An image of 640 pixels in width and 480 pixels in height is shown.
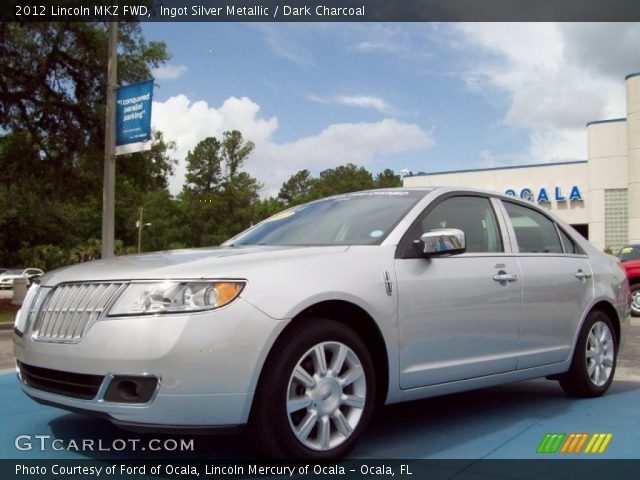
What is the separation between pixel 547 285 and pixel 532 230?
51cm

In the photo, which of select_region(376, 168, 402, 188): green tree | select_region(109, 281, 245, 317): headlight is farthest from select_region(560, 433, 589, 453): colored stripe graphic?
select_region(376, 168, 402, 188): green tree

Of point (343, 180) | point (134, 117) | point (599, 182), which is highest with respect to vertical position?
point (343, 180)

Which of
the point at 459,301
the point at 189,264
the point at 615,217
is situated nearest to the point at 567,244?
the point at 459,301

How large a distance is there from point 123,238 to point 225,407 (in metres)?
82.1

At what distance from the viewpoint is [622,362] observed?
25.2 ft

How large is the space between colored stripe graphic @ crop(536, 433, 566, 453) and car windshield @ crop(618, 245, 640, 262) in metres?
11.6

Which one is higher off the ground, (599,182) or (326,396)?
(599,182)

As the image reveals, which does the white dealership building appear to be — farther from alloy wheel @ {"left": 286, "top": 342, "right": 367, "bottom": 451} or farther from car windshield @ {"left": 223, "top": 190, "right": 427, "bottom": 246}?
alloy wheel @ {"left": 286, "top": 342, "right": 367, "bottom": 451}

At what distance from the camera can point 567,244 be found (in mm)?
5566

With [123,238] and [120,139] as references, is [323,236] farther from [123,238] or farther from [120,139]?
[123,238]

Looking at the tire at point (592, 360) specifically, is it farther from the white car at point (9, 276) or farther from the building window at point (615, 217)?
the white car at point (9, 276)

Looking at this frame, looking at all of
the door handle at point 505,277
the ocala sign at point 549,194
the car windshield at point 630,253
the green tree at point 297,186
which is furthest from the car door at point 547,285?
the green tree at point 297,186

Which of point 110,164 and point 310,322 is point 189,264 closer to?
point 310,322

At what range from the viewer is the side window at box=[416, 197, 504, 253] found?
4.59 metres
